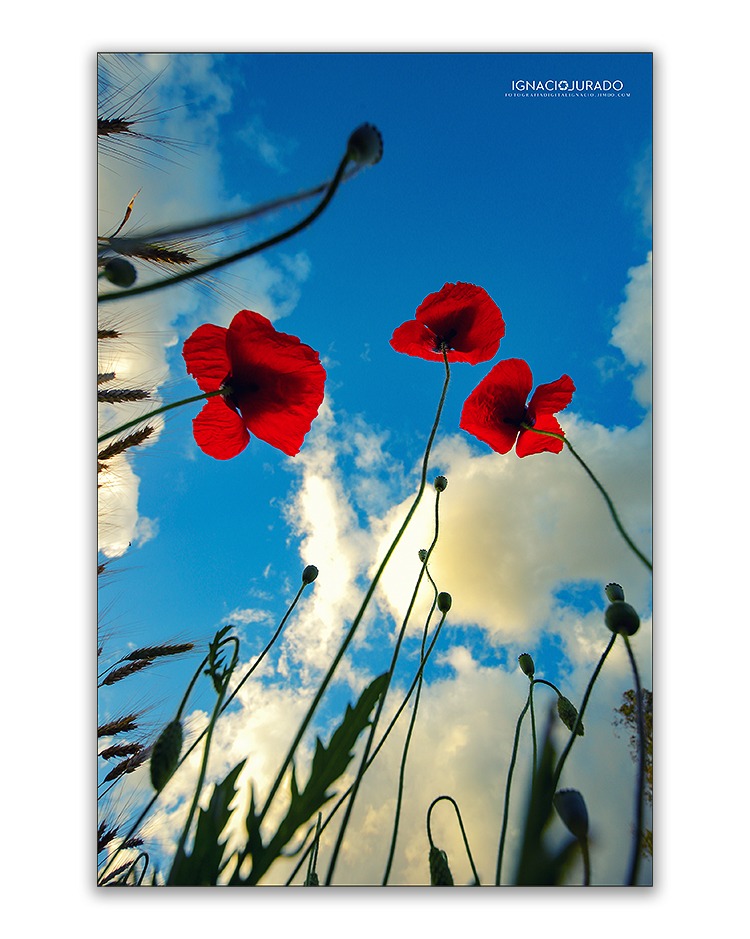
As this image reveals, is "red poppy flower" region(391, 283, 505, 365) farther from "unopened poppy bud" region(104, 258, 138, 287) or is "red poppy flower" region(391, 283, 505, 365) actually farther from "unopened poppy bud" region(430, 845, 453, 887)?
"unopened poppy bud" region(430, 845, 453, 887)

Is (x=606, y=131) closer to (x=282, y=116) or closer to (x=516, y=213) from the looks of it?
(x=516, y=213)

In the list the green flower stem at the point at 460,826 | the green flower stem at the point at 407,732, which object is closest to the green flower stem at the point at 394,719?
the green flower stem at the point at 407,732

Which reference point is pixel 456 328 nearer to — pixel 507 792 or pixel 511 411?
pixel 511 411

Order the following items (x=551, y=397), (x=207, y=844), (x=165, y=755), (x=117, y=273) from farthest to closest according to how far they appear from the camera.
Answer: (x=551, y=397)
(x=207, y=844)
(x=165, y=755)
(x=117, y=273)

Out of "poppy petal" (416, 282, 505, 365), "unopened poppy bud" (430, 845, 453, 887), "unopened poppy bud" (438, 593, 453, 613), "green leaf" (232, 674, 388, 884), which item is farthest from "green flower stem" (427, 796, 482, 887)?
"poppy petal" (416, 282, 505, 365)

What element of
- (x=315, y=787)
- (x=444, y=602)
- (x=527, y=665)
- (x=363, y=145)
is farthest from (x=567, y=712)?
(x=363, y=145)
